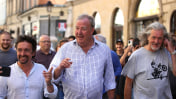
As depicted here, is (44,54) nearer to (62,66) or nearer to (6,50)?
(6,50)

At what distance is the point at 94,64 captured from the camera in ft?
14.0

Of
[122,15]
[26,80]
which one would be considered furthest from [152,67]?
[122,15]

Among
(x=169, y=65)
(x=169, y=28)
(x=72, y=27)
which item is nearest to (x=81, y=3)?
(x=72, y=27)

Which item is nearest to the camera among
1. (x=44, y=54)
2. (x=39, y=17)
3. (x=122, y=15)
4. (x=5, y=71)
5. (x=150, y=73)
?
(x=5, y=71)

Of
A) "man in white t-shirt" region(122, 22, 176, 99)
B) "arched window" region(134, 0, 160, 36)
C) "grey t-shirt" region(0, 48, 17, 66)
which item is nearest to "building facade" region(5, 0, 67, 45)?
"arched window" region(134, 0, 160, 36)

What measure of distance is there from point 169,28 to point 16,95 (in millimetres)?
10477

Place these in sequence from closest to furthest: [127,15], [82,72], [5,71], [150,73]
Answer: [5,71], [82,72], [150,73], [127,15]

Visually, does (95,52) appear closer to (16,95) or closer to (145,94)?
(145,94)

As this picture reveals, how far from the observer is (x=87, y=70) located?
4.20 meters

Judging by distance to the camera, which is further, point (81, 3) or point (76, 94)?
point (81, 3)

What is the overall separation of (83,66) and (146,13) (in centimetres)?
1196

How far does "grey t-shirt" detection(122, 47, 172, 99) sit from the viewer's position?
428cm

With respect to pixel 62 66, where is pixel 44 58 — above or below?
below

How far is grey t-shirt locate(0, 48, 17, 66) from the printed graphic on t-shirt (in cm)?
279
